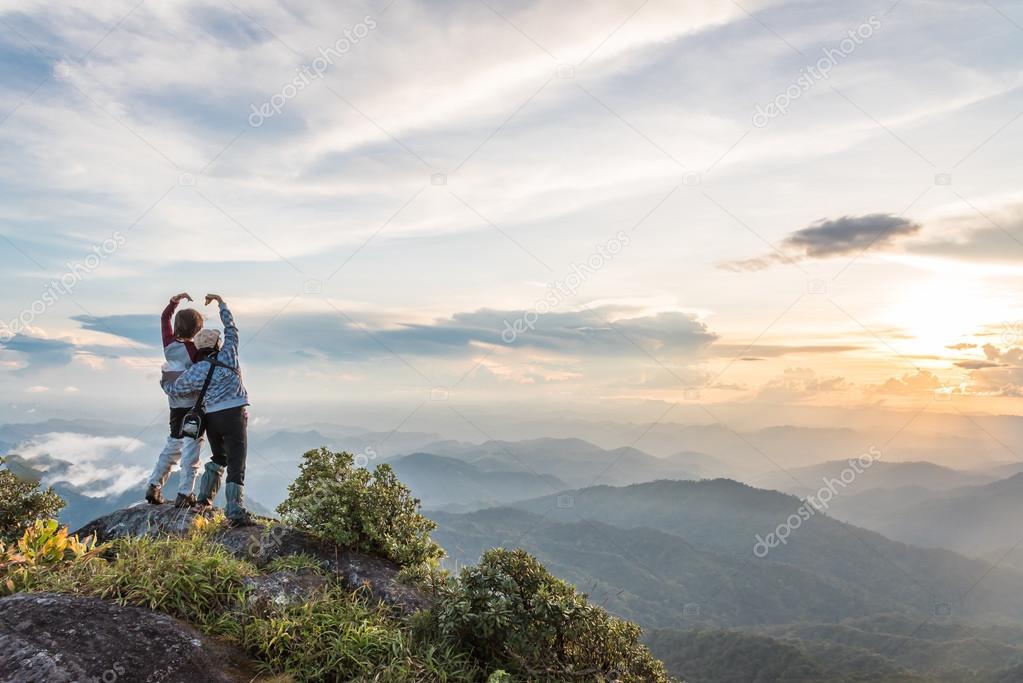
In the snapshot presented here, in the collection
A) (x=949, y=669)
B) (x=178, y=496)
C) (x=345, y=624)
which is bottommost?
(x=949, y=669)

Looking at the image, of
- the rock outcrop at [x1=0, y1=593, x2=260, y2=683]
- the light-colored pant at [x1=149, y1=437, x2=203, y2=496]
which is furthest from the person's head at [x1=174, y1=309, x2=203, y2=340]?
the rock outcrop at [x1=0, y1=593, x2=260, y2=683]

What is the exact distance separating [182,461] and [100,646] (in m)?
4.68

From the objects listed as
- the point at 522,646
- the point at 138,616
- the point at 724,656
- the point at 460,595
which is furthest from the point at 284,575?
the point at 724,656

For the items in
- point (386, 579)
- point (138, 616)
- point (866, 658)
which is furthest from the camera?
point (866, 658)

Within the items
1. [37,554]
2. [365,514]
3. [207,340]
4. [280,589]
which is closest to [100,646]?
[280,589]

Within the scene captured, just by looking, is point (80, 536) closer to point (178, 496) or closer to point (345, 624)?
point (178, 496)

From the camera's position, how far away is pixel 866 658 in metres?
168

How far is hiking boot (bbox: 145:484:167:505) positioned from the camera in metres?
10.3

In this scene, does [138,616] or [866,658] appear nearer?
[138,616]

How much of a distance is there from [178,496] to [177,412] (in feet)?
5.32

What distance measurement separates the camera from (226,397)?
9672mm

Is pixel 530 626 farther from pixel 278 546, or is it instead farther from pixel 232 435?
pixel 232 435

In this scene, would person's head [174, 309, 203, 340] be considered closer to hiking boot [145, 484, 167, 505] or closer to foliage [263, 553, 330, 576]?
hiking boot [145, 484, 167, 505]

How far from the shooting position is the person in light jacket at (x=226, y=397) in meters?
9.63
